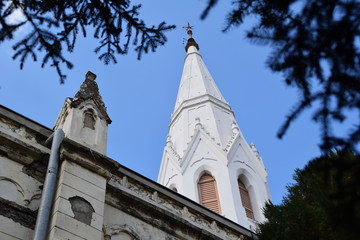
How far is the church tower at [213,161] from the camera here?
21453mm

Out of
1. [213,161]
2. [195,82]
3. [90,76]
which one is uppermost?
[195,82]

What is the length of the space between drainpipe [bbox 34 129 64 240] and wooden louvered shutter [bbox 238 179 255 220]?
12068 mm

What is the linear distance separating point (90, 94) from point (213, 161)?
36.5 ft

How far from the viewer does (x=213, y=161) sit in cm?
2327

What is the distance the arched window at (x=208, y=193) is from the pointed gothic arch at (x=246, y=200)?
47.2 inches

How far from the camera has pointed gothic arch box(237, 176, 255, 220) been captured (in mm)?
21466

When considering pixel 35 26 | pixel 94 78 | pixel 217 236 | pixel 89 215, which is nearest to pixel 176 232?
pixel 217 236

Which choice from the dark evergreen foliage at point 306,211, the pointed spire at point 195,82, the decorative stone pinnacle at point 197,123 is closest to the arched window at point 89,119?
the dark evergreen foliage at point 306,211

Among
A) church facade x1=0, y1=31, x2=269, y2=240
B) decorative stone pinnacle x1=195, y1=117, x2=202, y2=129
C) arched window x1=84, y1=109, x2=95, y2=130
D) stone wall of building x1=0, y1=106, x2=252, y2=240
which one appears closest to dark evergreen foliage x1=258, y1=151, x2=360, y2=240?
church facade x1=0, y1=31, x2=269, y2=240

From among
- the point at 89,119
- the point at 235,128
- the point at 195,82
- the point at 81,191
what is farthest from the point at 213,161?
the point at 81,191

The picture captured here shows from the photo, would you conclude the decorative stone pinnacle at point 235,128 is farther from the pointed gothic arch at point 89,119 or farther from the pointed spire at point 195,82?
the pointed gothic arch at point 89,119

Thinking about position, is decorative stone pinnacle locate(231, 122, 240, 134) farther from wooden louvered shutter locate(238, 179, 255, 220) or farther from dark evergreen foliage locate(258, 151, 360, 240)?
dark evergreen foliage locate(258, 151, 360, 240)

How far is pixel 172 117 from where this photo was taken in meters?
27.8

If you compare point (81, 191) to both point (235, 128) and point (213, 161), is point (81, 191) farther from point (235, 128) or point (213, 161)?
point (235, 128)
